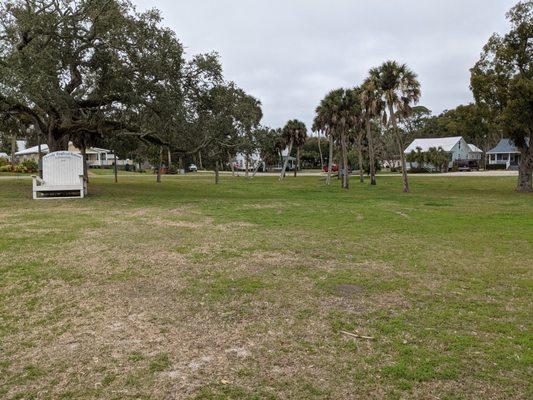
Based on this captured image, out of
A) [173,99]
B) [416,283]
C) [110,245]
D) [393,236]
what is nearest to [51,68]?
[173,99]

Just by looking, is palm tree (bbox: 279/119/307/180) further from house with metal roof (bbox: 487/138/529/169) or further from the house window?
the house window

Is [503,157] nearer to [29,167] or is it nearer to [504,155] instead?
[504,155]

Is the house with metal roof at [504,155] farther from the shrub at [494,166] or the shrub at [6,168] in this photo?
the shrub at [6,168]

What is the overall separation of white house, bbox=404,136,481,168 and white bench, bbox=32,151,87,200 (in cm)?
5748

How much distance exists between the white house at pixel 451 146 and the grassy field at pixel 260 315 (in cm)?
6277

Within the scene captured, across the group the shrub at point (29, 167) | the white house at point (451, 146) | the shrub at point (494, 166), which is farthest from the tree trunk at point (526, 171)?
the shrub at point (494, 166)

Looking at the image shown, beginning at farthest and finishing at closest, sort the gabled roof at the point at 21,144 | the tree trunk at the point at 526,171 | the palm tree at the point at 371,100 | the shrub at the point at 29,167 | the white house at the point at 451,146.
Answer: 1. the gabled roof at the point at 21,144
2. the white house at the point at 451,146
3. the shrub at the point at 29,167
4. the palm tree at the point at 371,100
5. the tree trunk at the point at 526,171

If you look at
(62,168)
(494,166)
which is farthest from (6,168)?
(494,166)

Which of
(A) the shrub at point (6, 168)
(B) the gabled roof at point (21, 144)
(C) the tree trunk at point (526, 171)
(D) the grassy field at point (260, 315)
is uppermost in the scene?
(B) the gabled roof at point (21, 144)

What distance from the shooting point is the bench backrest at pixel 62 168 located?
16547 mm

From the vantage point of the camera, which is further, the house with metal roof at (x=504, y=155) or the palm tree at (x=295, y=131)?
the house with metal roof at (x=504, y=155)

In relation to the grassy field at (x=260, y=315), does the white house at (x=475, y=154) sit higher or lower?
higher

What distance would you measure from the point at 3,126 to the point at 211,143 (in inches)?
540

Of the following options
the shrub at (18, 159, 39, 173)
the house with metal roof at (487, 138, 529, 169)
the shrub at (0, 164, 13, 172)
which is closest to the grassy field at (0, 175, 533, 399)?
the shrub at (0, 164, 13, 172)
